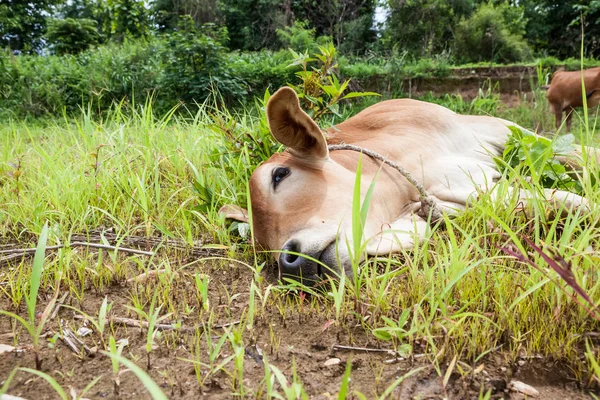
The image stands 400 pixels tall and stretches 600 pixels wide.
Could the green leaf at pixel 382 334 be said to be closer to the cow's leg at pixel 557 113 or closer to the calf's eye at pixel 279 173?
the calf's eye at pixel 279 173

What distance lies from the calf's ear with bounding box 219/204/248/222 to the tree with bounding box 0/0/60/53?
22.4 metres

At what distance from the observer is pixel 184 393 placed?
107 centimetres

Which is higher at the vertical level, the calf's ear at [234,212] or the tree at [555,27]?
the tree at [555,27]

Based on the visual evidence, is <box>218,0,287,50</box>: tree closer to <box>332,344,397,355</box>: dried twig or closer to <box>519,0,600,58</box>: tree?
<box>519,0,600,58</box>: tree

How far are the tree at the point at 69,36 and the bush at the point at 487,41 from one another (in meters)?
11.7

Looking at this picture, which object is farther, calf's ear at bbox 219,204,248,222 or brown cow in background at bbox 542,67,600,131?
brown cow in background at bbox 542,67,600,131

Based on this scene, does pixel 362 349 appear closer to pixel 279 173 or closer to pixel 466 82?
pixel 279 173

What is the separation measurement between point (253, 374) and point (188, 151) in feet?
7.07

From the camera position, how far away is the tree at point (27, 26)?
21.1 meters

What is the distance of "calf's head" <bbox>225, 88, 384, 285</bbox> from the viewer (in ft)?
5.30

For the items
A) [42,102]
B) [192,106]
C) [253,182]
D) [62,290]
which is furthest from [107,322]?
[42,102]

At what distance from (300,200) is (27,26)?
2611 cm

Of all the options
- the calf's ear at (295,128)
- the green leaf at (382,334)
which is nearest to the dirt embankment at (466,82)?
the calf's ear at (295,128)

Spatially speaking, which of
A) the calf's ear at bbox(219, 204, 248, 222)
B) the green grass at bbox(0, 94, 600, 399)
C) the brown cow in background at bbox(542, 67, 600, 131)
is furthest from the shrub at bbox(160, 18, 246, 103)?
the calf's ear at bbox(219, 204, 248, 222)
